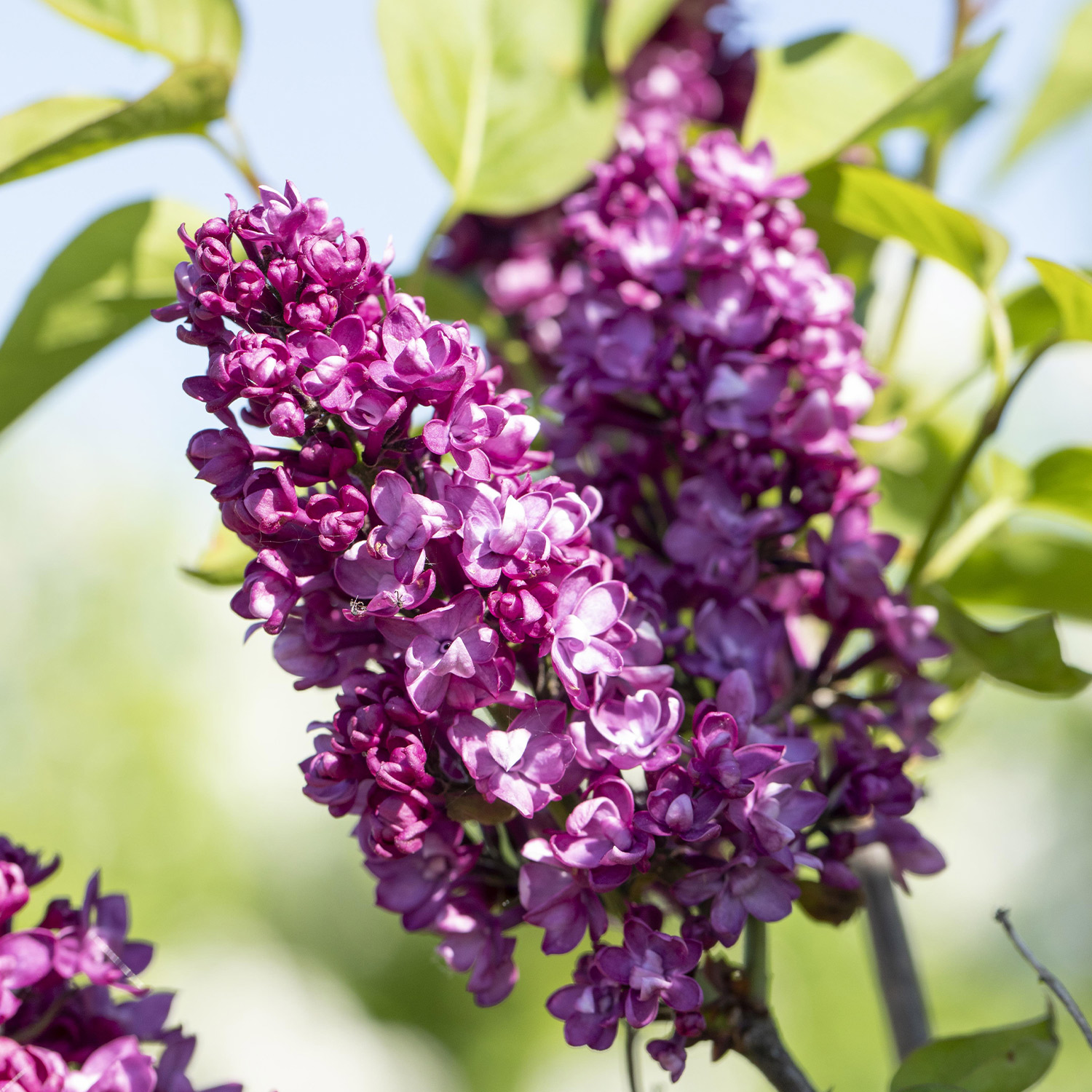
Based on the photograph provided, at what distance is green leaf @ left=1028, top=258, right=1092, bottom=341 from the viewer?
2.17ft

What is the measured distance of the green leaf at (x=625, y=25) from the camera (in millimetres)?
896

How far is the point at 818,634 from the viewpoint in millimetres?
938

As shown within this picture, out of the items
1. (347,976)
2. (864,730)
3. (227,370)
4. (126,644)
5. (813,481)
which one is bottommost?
(347,976)

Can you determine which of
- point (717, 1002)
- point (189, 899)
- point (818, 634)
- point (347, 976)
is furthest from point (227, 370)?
point (347, 976)

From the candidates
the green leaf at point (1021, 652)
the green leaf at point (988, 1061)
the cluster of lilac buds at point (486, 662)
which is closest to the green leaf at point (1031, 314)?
the green leaf at point (1021, 652)

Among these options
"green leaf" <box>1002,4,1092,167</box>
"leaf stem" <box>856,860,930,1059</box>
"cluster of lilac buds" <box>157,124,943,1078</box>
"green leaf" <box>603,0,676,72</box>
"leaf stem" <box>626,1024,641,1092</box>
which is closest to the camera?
"cluster of lilac buds" <box>157,124,943,1078</box>

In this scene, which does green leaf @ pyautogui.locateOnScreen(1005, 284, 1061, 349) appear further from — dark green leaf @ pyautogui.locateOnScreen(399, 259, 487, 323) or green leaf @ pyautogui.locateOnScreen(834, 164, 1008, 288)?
dark green leaf @ pyautogui.locateOnScreen(399, 259, 487, 323)

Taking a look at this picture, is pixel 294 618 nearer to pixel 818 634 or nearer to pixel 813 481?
pixel 813 481

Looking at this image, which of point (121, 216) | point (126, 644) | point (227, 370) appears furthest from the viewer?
point (126, 644)

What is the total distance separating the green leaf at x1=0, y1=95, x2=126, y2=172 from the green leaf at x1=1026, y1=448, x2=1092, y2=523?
0.75 meters

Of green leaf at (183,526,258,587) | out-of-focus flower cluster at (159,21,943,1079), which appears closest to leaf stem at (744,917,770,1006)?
out-of-focus flower cluster at (159,21,943,1079)

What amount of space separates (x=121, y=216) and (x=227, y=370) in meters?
0.42

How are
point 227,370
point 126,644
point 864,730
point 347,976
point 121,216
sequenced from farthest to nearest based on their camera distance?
point 347,976
point 126,644
point 121,216
point 864,730
point 227,370

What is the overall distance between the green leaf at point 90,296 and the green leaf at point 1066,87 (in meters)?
0.89
